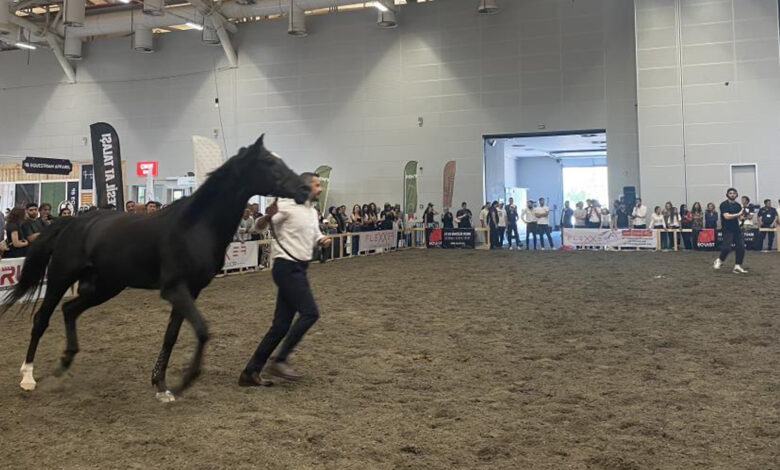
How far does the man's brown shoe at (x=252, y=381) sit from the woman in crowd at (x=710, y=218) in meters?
17.3

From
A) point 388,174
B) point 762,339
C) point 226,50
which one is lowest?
point 762,339

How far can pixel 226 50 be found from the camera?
24062 mm

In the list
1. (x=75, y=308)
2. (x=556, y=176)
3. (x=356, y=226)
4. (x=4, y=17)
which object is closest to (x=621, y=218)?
(x=356, y=226)

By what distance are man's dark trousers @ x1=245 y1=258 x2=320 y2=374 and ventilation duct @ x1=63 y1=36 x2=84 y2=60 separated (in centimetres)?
2630

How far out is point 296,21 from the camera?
71.1 feet

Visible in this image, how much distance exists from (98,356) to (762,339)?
21.9 feet

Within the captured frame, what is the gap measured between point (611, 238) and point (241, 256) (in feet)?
39.5

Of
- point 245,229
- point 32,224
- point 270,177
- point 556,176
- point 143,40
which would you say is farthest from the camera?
point 556,176

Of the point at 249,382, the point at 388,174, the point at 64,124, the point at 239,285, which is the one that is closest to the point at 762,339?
the point at 249,382

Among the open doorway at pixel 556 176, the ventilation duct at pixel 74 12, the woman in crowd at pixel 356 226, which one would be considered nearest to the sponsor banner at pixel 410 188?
the woman in crowd at pixel 356 226

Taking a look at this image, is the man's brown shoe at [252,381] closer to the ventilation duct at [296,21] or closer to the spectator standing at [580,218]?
the spectator standing at [580,218]

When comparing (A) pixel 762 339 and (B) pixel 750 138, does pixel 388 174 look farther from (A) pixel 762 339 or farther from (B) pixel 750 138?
(A) pixel 762 339

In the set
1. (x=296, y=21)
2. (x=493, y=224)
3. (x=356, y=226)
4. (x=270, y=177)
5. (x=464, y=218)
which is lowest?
(x=493, y=224)

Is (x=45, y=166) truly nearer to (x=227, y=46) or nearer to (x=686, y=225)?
(x=227, y=46)
